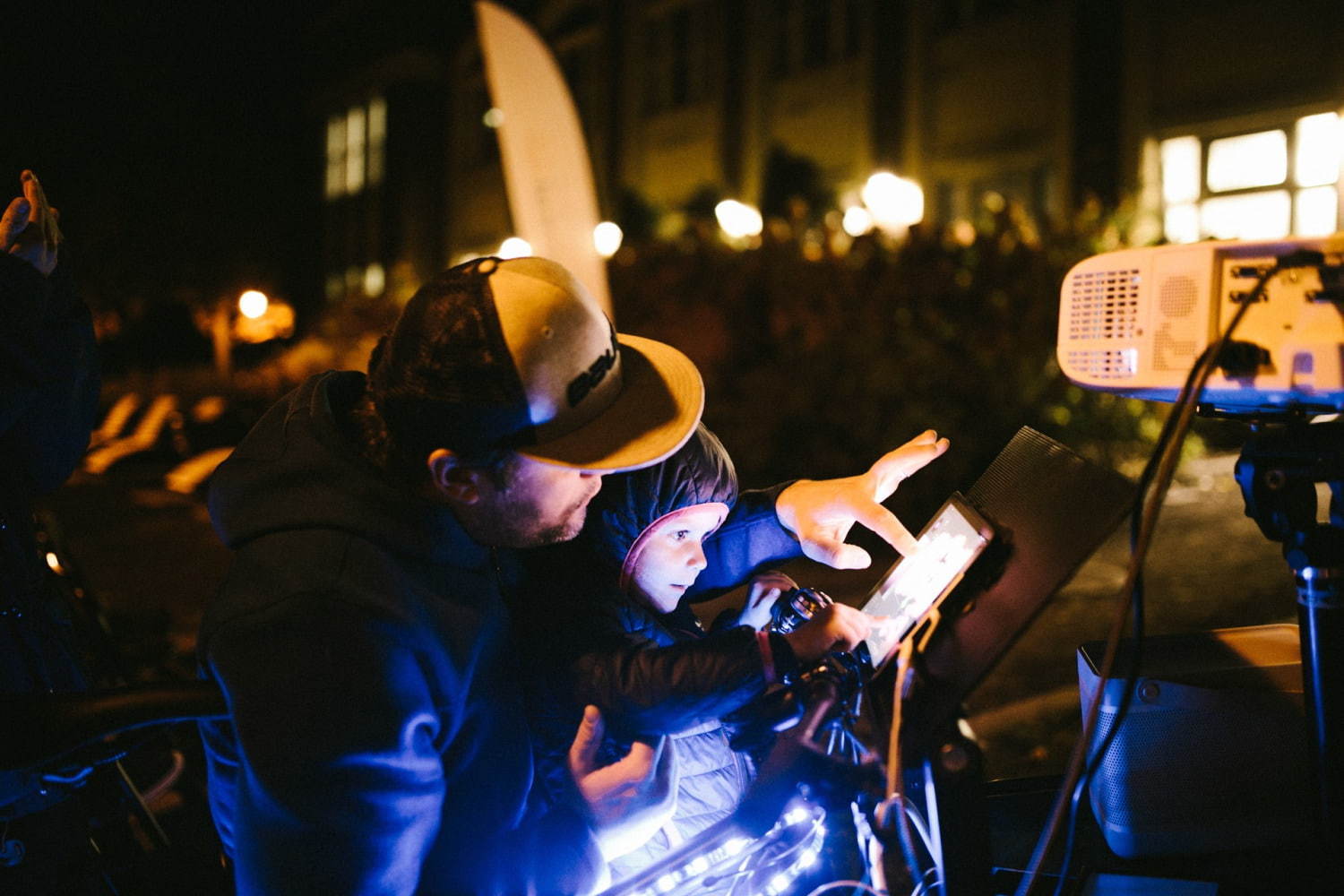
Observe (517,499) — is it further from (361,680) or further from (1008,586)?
(1008,586)

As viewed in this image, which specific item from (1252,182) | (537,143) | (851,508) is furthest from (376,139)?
(851,508)

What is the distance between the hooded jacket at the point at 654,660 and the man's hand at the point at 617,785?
0.16ft

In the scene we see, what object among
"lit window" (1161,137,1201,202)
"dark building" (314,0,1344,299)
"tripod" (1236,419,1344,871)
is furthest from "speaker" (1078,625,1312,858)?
"lit window" (1161,137,1201,202)

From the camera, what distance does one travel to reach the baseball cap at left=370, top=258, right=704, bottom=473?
1442 millimetres

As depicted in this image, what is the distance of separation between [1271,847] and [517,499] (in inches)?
58.7

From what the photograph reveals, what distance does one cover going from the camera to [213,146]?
1318 cm

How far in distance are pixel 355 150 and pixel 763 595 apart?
95.7ft

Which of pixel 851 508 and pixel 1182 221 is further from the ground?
pixel 1182 221

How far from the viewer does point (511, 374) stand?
1.44 metres

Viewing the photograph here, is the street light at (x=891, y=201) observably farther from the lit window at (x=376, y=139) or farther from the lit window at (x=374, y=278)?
the lit window at (x=376, y=139)

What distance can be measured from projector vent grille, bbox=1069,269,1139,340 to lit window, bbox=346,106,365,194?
2847 cm

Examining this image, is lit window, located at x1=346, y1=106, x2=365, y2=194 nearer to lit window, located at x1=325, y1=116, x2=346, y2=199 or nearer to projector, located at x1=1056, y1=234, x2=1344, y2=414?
lit window, located at x1=325, y1=116, x2=346, y2=199

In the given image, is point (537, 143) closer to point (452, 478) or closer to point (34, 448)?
point (34, 448)

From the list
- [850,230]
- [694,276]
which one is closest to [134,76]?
[694,276]
